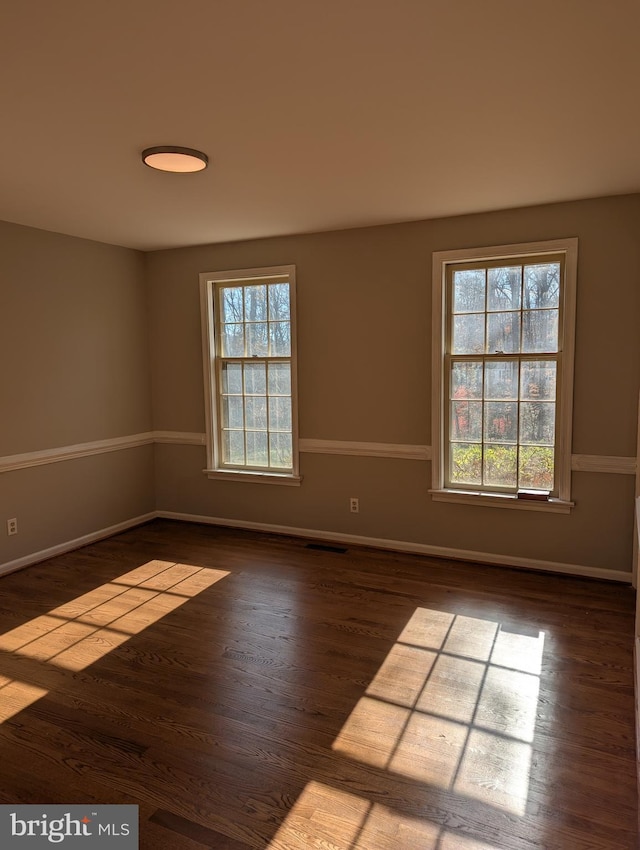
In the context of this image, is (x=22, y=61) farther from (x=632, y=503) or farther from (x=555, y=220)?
(x=632, y=503)

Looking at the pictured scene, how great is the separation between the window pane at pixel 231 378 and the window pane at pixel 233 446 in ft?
1.30

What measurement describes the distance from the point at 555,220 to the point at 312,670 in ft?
10.5

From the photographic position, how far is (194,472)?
5305 millimetres

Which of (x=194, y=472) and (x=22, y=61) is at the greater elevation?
(x=22, y=61)

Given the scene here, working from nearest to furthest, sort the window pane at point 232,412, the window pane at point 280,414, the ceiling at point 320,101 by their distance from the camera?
the ceiling at point 320,101
the window pane at point 280,414
the window pane at point 232,412

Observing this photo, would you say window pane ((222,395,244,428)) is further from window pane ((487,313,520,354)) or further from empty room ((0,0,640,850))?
window pane ((487,313,520,354))

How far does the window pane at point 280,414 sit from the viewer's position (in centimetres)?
487

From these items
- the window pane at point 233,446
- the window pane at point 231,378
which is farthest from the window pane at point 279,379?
the window pane at point 233,446

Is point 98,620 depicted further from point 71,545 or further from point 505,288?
point 505,288

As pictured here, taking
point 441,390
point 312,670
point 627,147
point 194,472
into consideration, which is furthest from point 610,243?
point 194,472

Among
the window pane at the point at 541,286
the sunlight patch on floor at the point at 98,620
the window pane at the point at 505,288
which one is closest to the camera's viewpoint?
the sunlight patch on floor at the point at 98,620

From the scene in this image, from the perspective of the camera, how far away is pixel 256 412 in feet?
16.4

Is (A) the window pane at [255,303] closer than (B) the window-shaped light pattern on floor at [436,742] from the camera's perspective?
No

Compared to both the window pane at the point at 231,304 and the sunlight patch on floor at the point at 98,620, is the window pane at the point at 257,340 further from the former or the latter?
the sunlight patch on floor at the point at 98,620
